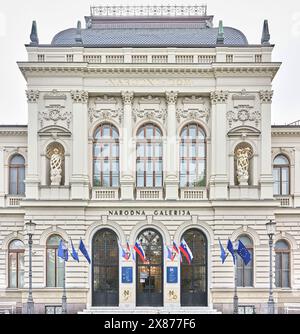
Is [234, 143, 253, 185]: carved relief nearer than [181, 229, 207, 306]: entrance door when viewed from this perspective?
No

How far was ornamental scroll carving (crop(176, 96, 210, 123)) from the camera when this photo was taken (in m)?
25.1

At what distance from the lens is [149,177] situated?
81.7ft

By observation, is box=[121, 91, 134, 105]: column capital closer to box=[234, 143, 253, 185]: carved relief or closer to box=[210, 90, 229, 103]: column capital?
box=[210, 90, 229, 103]: column capital

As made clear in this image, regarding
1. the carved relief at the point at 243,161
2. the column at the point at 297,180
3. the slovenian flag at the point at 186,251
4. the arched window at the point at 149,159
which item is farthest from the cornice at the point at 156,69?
the slovenian flag at the point at 186,251

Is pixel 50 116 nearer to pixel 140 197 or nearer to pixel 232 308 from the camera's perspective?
pixel 140 197

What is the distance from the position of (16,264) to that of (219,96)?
35.9ft

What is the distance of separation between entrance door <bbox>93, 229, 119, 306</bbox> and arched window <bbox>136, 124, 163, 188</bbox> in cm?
263

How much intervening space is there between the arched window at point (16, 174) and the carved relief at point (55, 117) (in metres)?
2.01

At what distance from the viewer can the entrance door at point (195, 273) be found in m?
24.4

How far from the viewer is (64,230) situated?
79.6ft

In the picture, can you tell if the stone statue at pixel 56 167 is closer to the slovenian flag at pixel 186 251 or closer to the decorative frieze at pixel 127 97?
the decorative frieze at pixel 127 97

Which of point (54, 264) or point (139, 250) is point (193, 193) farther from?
point (54, 264)

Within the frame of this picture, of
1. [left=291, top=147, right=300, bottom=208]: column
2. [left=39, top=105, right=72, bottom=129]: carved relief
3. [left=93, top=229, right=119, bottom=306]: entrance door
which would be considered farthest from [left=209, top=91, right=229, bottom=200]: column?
[left=39, top=105, right=72, bottom=129]: carved relief

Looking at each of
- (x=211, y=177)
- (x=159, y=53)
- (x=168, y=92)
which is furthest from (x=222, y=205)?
(x=159, y=53)
